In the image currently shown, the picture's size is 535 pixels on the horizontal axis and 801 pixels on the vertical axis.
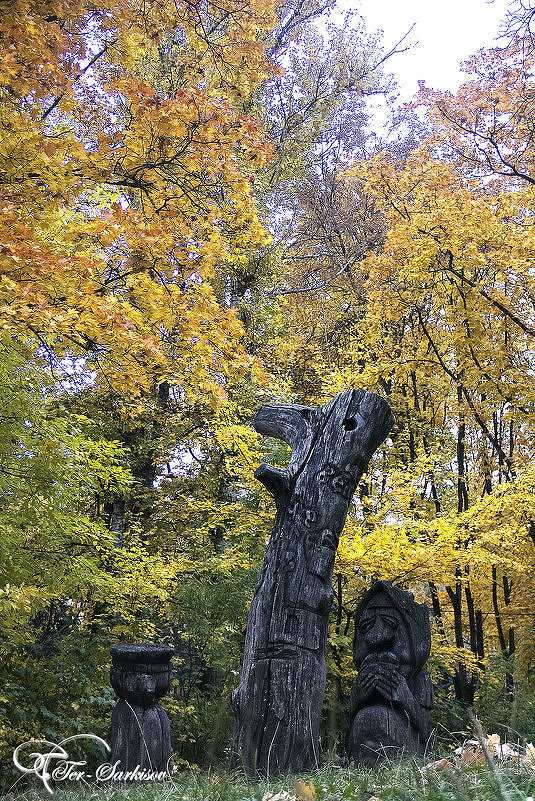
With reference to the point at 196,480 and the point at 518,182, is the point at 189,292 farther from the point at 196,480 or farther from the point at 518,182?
the point at 518,182

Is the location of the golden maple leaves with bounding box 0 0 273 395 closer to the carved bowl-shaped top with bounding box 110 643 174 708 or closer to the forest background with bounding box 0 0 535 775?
the forest background with bounding box 0 0 535 775

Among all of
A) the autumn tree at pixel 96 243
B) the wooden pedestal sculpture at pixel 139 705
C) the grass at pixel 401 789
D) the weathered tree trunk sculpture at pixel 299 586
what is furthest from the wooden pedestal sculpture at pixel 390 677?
the autumn tree at pixel 96 243

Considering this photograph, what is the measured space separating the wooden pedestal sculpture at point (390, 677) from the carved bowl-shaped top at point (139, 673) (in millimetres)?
1495

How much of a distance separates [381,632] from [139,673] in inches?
73.6

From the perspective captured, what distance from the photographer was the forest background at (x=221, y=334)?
465 centimetres

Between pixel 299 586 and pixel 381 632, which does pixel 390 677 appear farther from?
pixel 299 586

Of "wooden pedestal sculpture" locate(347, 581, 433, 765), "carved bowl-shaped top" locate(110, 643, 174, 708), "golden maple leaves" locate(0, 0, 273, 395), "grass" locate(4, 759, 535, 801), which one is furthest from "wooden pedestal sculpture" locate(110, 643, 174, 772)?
"golden maple leaves" locate(0, 0, 273, 395)

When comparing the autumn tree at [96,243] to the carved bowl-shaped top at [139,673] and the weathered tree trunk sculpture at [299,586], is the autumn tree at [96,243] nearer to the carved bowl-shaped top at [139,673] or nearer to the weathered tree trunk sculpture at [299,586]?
the carved bowl-shaped top at [139,673]

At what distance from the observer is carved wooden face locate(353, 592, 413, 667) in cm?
443

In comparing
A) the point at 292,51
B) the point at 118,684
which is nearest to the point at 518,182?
the point at 292,51

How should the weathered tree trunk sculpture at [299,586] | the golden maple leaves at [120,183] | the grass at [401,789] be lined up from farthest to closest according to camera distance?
1. the golden maple leaves at [120,183]
2. the weathered tree trunk sculpture at [299,586]
3. the grass at [401,789]

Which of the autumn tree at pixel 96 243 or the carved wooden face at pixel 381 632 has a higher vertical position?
the autumn tree at pixel 96 243

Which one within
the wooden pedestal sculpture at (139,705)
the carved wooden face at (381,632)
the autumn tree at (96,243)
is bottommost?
the wooden pedestal sculpture at (139,705)

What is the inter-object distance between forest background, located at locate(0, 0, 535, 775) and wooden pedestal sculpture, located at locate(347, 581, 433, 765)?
0.73 meters
